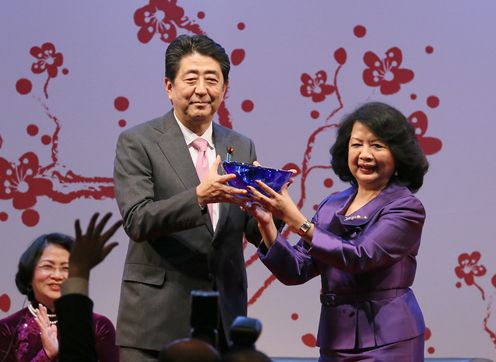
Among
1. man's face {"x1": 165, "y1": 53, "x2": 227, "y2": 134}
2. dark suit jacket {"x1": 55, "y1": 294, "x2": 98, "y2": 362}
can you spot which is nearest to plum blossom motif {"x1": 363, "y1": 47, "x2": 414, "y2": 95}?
man's face {"x1": 165, "y1": 53, "x2": 227, "y2": 134}

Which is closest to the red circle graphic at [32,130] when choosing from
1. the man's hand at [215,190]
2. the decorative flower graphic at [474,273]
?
the man's hand at [215,190]

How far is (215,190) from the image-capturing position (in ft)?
7.69

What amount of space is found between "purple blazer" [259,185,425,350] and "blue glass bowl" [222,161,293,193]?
19 cm

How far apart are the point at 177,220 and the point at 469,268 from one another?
193 centimetres

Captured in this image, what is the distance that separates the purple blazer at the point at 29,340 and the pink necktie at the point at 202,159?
69 centimetres

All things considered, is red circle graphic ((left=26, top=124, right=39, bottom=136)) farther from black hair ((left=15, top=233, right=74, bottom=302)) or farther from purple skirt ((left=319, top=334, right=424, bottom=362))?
purple skirt ((left=319, top=334, right=424, bottom=362))

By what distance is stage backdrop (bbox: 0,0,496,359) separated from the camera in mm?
3893

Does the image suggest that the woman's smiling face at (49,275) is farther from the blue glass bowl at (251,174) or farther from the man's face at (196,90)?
the blue glass bowl at (251,174)

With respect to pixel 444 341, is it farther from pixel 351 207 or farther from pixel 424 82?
pixel 351 207

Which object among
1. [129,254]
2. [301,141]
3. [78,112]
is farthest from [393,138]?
[78,112]

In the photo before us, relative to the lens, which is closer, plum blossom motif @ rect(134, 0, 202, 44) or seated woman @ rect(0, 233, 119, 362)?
seated woman @ rect(0, 233, 119, 362)

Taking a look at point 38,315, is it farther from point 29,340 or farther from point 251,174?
point 251,174

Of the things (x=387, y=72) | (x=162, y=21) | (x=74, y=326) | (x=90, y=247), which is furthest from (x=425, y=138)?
(x=74, y=326)

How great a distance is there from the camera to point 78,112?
4051 millimetres
